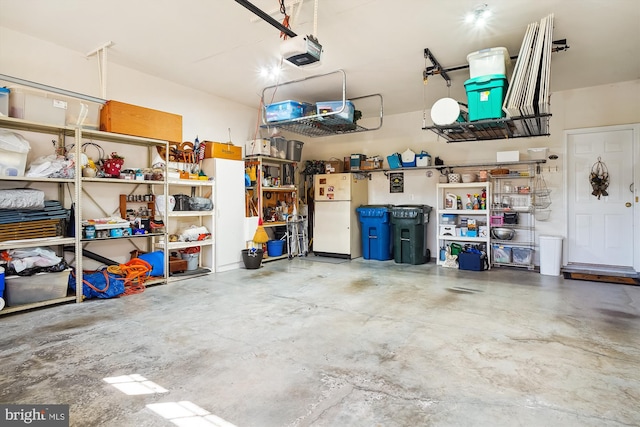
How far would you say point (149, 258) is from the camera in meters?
4.96

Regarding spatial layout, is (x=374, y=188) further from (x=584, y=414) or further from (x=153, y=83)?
(x=584, y=414)

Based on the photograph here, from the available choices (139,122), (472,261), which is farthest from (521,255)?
(139,122)

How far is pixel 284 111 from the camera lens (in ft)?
17.3

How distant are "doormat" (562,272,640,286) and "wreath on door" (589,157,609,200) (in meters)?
1.35

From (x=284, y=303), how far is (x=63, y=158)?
3178 millimetres

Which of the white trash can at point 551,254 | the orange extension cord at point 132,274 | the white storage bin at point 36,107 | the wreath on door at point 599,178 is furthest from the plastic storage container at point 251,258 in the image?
the wreath on door at point 599,178

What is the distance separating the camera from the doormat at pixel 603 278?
194 inches

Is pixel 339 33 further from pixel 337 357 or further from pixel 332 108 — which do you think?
pixel 337 357

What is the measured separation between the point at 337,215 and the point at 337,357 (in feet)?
15.5

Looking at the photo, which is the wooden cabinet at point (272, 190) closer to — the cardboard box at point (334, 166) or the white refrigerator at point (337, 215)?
the white refrigerator at point (337, 215)

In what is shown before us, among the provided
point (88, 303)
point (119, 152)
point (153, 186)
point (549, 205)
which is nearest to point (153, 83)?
point (119, 152)

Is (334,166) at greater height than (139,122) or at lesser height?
lesser

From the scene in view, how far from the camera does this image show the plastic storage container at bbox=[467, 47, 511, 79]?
3803mm

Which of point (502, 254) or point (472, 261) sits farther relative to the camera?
point (502, 254)
